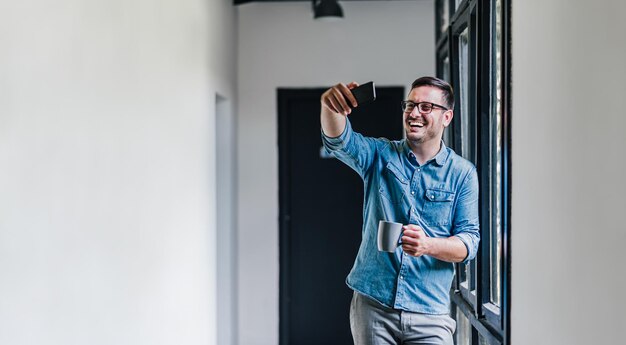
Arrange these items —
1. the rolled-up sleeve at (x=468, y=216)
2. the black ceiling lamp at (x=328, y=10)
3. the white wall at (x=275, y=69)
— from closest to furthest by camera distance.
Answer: the rolled-up sleeve at (x=468, y=216) → the black ceiling lamp at (x=328, y=10) → the white wall at (x=275, y=69)

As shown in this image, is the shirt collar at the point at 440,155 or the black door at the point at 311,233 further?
the black door at the point at 311,233

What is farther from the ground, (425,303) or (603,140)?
(603,140)

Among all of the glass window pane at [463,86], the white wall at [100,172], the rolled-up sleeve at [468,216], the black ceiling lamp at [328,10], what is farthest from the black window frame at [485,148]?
the black ceiling lamp at [328,10]

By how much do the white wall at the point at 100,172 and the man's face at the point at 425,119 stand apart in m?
0.95

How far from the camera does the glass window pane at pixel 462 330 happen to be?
370cm

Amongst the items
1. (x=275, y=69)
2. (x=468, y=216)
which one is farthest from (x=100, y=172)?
(x=275, y=69)

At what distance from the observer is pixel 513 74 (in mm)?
2520

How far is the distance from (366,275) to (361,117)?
12.2ft

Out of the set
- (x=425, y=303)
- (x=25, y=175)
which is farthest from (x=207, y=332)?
(x=25, y=175)

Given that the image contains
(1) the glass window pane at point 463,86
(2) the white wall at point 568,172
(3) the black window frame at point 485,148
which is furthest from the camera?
(1) the glass window pane at point 463,86

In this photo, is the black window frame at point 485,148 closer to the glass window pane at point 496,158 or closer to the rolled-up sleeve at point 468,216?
the glass window pane at point 496,158

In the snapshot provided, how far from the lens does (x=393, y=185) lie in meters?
2.46

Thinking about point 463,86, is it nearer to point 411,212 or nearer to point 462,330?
point 462,330

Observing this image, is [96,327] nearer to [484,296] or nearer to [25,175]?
[25,175]
